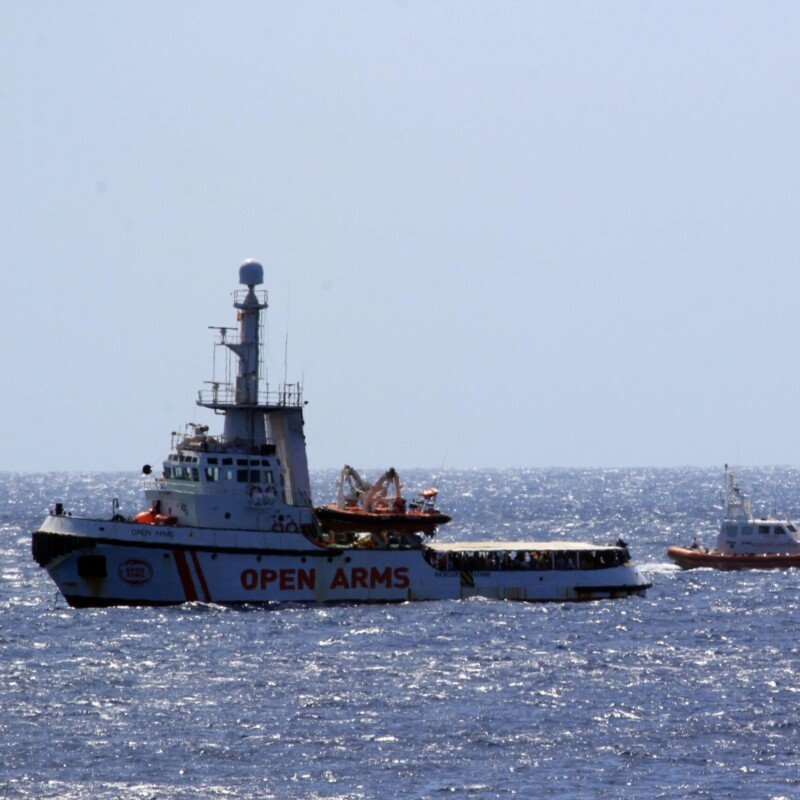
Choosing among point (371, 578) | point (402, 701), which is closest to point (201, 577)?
point (371, 578)

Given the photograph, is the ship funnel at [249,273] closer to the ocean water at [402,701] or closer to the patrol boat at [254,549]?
the patrol boat at [254,549]

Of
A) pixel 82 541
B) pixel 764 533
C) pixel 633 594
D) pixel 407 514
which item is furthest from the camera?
pixel 764 533

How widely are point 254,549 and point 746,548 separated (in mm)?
40549

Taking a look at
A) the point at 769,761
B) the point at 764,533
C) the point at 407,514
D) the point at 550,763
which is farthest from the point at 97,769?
the point at 764,533

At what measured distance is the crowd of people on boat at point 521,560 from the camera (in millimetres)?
74500

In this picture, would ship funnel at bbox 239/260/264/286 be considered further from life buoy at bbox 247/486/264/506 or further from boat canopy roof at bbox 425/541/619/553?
boat canopy roof at bbox 425/541/619/553

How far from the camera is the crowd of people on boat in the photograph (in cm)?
7450

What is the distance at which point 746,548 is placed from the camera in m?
101

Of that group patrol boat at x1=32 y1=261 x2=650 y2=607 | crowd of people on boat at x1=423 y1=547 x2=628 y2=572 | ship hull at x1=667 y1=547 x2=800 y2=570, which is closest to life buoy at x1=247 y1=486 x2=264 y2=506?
patrol boat at x1=32 y1=261 x2=650 y2=607

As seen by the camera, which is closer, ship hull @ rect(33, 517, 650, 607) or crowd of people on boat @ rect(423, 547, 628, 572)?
ship hull @ rect(33, 517, 650, 607)

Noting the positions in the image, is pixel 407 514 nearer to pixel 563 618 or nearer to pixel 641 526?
pixel 563 618

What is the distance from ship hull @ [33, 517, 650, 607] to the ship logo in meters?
0.04

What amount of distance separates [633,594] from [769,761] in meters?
36.9

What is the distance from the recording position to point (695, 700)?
165ft
